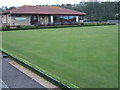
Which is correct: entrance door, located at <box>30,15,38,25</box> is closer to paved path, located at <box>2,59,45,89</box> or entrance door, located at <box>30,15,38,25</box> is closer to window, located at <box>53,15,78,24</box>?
window, located at <box>53,15,78,24</box>

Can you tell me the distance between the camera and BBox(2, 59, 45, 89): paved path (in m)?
2.92

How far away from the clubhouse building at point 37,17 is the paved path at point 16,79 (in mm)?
21614

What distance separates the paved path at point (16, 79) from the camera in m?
2.92

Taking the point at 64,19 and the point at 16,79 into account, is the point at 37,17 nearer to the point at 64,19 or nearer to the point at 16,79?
the point at 64,19

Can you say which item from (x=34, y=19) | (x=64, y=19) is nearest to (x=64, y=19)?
(x=64, y=19)

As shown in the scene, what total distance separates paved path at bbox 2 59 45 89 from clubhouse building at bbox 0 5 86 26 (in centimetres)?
2161

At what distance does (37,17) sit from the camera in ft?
90.0

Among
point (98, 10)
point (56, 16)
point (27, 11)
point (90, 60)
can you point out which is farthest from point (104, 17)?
point (90, 60)

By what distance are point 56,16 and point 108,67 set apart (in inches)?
984

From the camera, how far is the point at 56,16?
28.3 m

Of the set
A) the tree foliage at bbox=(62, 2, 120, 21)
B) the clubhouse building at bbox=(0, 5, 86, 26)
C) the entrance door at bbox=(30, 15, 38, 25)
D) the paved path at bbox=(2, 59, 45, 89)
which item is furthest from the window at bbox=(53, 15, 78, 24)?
the paved path at bbox=(2, 59, 45, 89)

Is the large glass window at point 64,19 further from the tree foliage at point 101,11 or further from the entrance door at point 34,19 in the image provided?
the tree foliage at point 101,11

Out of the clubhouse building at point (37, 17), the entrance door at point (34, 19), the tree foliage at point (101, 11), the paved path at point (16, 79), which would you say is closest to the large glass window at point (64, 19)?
the clubhouse building at point (37, 17)

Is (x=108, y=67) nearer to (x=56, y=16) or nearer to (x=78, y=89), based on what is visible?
(x=78, y=89)
